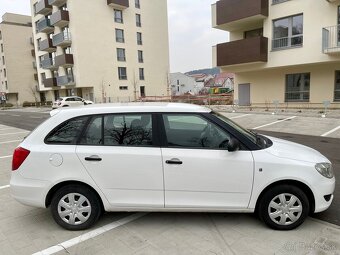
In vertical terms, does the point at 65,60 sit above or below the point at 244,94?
above

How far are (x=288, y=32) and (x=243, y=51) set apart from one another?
2.84 metres

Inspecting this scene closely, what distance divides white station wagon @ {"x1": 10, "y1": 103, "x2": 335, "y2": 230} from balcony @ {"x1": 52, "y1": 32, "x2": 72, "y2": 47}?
33380mm

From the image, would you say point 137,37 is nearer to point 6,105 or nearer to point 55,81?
point 55,81

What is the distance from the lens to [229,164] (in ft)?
10.2

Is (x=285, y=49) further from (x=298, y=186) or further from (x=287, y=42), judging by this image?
(x=298, y=186)

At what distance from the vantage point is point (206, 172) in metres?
3.14

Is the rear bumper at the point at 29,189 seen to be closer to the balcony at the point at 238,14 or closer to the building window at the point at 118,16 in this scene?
the balcony at the point at 238,14

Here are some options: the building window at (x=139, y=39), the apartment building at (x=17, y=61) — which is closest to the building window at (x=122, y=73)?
the building window at (x=139, y=39)

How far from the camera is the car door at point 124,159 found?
10.5 feet

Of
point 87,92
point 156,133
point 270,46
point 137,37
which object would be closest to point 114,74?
point 87,92

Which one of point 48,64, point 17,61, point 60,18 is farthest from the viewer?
point 17,61

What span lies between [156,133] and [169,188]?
2.25 ft

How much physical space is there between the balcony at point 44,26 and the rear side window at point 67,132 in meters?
38.2

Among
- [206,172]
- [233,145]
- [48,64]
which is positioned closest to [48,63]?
[48,64]
